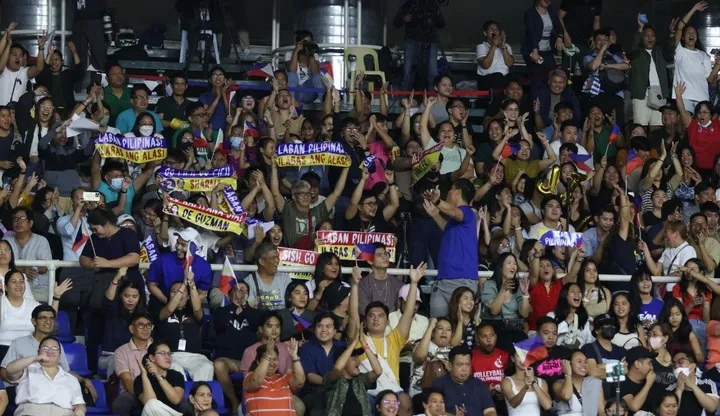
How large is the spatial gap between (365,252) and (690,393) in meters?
3.15

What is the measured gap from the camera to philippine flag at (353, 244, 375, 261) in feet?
58.3

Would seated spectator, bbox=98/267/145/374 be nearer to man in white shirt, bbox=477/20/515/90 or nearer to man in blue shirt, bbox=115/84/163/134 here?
man in blue shirt, bbox=115/84/163/134

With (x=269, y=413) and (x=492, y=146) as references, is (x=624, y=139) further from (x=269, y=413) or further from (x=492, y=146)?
(x=269, y=413)

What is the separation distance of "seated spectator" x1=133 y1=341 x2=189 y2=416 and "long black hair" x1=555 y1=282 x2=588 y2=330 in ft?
11.6

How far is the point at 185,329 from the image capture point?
1695 cm

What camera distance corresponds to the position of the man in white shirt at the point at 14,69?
21.0 metres

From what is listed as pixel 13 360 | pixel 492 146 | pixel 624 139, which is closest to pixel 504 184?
pixel 492 146

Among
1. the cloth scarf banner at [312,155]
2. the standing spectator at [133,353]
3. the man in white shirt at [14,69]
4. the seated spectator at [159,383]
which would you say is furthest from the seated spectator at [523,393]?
the man in white shirt at [14,69]

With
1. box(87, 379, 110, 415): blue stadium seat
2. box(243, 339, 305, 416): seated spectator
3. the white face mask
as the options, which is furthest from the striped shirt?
the white face mask

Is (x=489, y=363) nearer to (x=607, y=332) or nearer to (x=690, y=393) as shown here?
(x=607, y=332)

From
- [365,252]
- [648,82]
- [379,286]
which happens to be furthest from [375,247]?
[648,82]

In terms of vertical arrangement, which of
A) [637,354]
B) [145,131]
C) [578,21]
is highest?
[578,21]

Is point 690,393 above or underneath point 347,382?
underneath

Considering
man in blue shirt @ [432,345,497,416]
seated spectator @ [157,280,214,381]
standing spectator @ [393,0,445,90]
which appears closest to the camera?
man in blue shirt @ [432,345,497,416]
